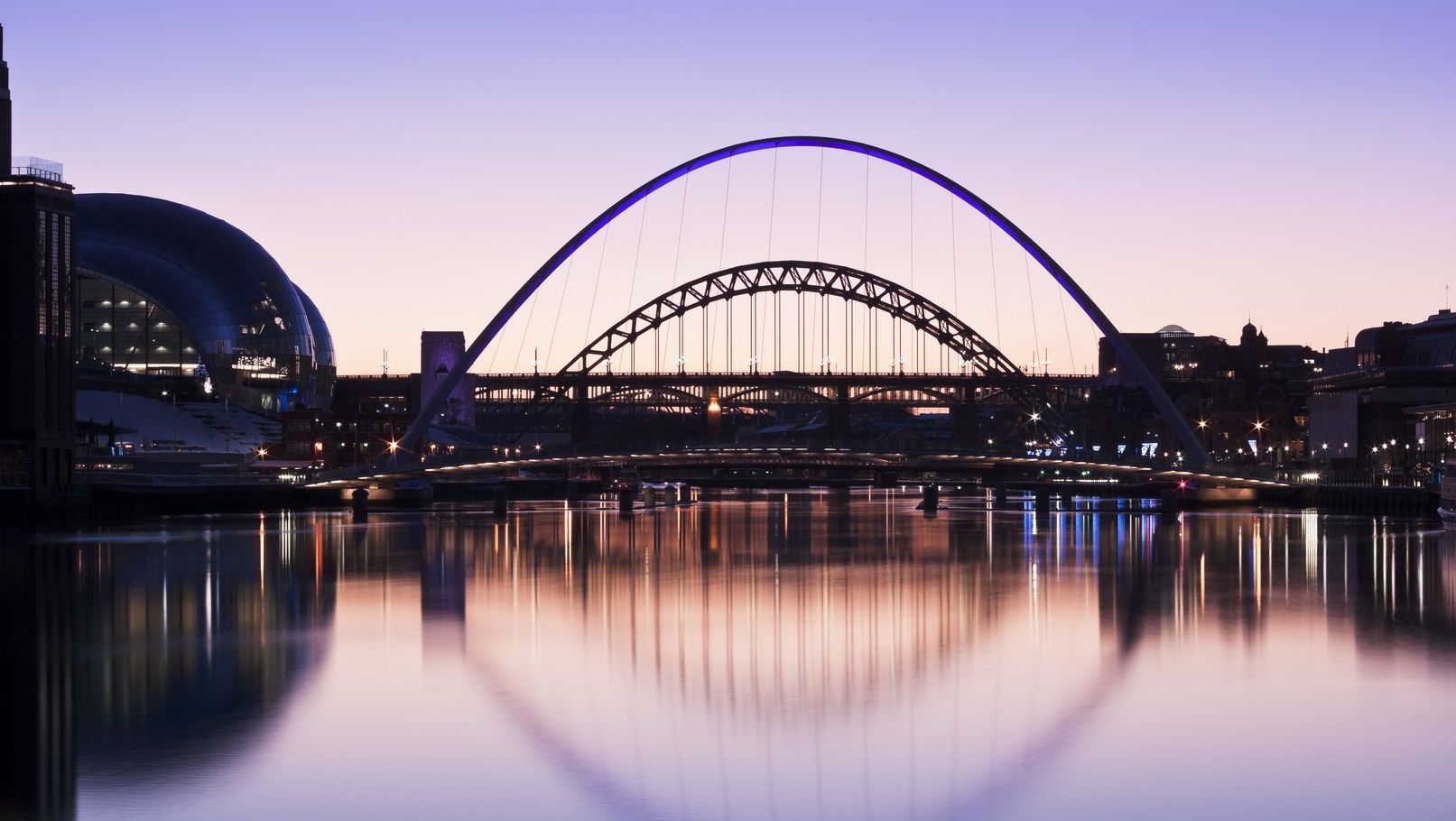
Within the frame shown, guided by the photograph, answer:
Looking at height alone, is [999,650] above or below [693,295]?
below

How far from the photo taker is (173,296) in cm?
12556

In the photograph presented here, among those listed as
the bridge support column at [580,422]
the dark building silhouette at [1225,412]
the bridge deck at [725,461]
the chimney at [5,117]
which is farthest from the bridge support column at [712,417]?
the chimney at [5,117]

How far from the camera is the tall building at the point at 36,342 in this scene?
74.8 m

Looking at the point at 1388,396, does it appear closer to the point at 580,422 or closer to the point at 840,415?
the point at 840,415

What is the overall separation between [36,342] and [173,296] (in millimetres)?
51378

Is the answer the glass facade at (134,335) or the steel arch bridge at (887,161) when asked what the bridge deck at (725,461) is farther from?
the glass facade at (134,335)

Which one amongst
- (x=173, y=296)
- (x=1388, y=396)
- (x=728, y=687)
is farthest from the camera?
(x=173, y=296)

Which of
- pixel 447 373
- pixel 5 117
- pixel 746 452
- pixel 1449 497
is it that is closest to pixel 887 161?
pixel 746 452

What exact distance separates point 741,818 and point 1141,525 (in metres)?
66.5

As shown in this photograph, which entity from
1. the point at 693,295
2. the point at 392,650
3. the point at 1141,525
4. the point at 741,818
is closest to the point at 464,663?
the point at 392,650

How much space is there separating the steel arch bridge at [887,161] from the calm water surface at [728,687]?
1665 inches

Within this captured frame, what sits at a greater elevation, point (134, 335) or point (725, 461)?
point (134, 335)

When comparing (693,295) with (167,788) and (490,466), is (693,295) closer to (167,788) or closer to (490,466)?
(490,466)

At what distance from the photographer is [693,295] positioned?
156m
